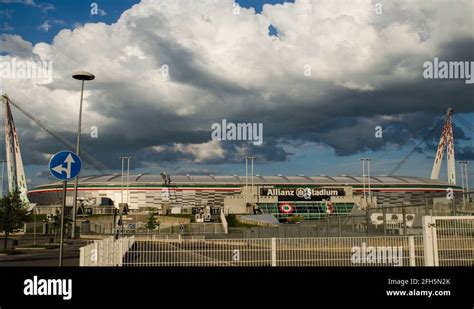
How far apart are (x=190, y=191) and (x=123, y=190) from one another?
21559 millimetres

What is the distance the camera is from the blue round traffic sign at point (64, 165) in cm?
1028

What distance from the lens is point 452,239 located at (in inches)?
433

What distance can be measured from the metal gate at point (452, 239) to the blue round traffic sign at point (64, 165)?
895cm

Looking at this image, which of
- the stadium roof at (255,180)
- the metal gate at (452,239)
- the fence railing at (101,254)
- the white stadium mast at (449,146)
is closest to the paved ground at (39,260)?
the fence railing at (101,254)

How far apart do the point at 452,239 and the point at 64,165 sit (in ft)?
33.3

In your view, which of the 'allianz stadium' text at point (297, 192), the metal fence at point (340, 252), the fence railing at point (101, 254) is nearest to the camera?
the fence railing at point (101, 254)

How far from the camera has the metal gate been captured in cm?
1058

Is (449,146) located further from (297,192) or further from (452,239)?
(452,239)

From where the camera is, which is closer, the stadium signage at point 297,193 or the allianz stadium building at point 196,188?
the stadium signage at point 297,193

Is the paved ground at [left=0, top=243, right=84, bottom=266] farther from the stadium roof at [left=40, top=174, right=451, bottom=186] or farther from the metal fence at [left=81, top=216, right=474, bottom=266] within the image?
the stadium roof at [left=40, top=174, right=451, bottom=186]

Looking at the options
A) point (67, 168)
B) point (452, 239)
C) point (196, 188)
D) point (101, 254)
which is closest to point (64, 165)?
point (67, 168)
